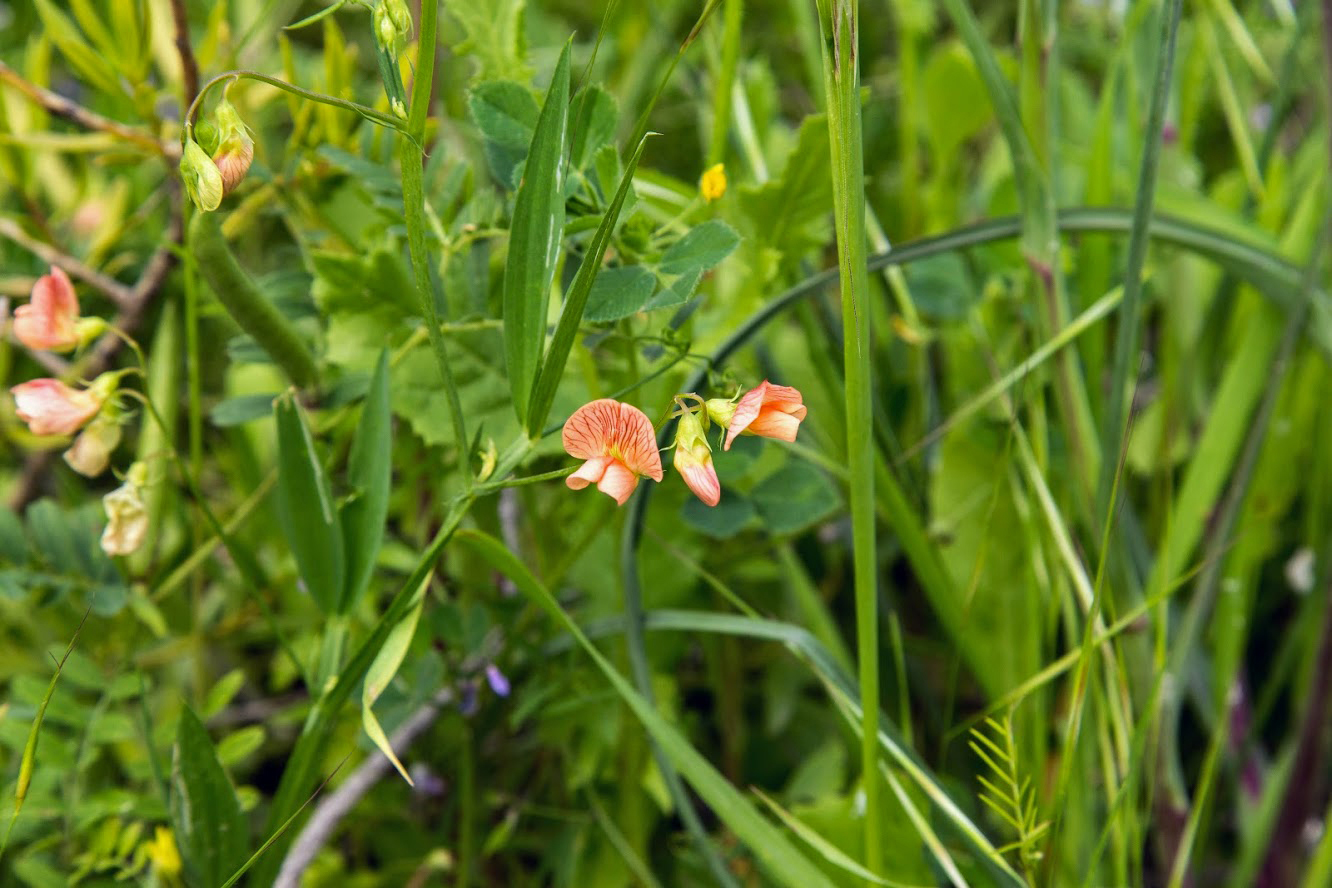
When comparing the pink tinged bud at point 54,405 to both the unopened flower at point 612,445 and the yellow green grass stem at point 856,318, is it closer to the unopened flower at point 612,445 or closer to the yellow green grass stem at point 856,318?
the unopened flower at point 612,445

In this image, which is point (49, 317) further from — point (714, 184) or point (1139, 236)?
point (1139, 236)

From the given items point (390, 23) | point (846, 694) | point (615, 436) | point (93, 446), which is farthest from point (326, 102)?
point (846, 694)

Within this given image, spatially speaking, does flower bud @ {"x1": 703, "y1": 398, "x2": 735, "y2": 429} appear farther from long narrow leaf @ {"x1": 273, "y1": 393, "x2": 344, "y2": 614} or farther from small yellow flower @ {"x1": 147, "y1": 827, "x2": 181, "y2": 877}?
small yellow flower @ {"x1": 147, "y1": 827, "x2": 181, "y2": 877}

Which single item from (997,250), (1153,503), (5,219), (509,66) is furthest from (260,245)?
(1153,503)

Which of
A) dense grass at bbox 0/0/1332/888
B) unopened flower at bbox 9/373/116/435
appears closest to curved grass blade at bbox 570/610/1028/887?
dense grass at bbox 0/0/1332/888

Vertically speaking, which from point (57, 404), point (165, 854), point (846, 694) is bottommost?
point (165, 854)

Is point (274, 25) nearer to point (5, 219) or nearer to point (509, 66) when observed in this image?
point (5, 219)
